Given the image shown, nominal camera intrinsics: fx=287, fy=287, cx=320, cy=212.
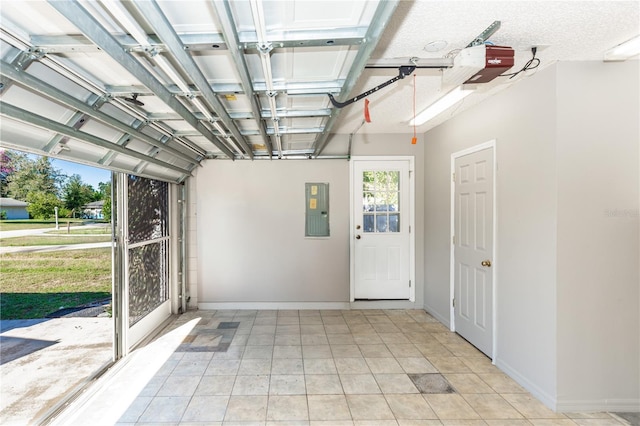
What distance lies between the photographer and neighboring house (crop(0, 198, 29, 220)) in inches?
110

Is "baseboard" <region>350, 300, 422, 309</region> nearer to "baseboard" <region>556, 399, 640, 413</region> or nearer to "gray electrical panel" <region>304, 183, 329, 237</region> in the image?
"gray electrical panel" <region>304, 183, 329, 237</region>

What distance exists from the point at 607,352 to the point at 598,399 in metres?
0.35

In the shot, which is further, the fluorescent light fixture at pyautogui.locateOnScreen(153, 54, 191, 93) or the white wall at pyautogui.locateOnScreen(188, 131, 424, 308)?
the white wall at pyautogui.locateOnScreen(188, 131, 424, 308)

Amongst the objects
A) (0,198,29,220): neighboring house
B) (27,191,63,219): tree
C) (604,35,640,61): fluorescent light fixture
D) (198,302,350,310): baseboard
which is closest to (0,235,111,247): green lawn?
(27,191,63,219): tree

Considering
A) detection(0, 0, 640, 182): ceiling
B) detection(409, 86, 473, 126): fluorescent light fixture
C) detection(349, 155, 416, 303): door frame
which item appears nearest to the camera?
detection(0, 0, 640, 182): ceiling

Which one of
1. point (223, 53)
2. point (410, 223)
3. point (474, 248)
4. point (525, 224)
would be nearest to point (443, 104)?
point (525, 224)

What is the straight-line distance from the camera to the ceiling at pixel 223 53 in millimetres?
1267

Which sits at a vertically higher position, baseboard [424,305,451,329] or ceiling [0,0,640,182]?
ceiling [0,0,640,182]

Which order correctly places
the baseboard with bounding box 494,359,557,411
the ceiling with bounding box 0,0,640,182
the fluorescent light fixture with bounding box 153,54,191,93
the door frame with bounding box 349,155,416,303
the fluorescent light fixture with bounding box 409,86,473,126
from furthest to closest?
the door frame with bounding box 349,155,416,303
the fluorescent light fixture with bounding box 409,86,473,126
the baseboard with bounding box 494,359,557,411
the fluorescent light fixture with bounding box 153,54,191,93
the ceiling with bounding box 0,0,640,182

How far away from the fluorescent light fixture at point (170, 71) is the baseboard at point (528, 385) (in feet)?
10.9

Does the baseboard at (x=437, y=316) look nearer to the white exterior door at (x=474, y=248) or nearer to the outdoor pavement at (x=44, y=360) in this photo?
the white exterior door at (x=474, y=248)

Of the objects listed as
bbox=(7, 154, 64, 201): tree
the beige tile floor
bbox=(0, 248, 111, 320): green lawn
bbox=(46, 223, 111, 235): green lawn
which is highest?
bbox=(7, 154, 64, 201): tree

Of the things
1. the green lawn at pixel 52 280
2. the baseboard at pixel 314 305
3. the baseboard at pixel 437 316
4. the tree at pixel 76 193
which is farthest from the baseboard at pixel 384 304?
the green lawn at pixel 52 280

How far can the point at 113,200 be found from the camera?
2752mm
